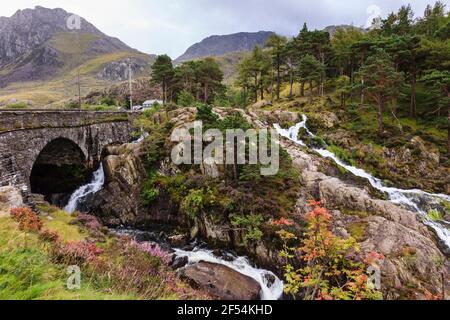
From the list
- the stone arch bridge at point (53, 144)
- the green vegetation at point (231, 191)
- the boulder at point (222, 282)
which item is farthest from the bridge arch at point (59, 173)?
the boulder at point (222, 282)

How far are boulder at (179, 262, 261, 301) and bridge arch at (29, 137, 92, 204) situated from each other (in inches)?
709

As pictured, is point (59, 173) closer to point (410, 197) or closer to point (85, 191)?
point (85, 191)

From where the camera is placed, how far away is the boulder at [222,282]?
13.6 meters

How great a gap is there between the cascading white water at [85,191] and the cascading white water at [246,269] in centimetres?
1282

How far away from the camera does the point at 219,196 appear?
19344 millimetres

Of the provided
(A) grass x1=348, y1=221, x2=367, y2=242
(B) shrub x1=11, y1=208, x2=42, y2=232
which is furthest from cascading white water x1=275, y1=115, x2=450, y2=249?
(B) shrub x1=11, y1=208, x2=42, y2=232

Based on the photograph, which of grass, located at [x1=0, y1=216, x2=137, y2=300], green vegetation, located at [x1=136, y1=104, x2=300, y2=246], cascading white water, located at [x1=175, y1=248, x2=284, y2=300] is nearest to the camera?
grass, located at [x1=0, y1=216, x2=137, y2=300]

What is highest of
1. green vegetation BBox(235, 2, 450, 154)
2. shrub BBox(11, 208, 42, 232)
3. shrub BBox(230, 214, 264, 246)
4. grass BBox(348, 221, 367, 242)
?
green vegetation BBox(235, 2, 450, 154)

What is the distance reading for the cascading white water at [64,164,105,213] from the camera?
2458 centimetres

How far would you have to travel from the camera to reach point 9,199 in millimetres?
14039

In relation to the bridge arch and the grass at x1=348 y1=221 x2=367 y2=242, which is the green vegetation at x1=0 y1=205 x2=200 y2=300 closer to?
the grass at x1=348 y1=221 x2=367 y2=242

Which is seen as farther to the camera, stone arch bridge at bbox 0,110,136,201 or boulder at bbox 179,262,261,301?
stone arch bridge at bbox 0,110,136,201

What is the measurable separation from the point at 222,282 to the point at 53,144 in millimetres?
21075
